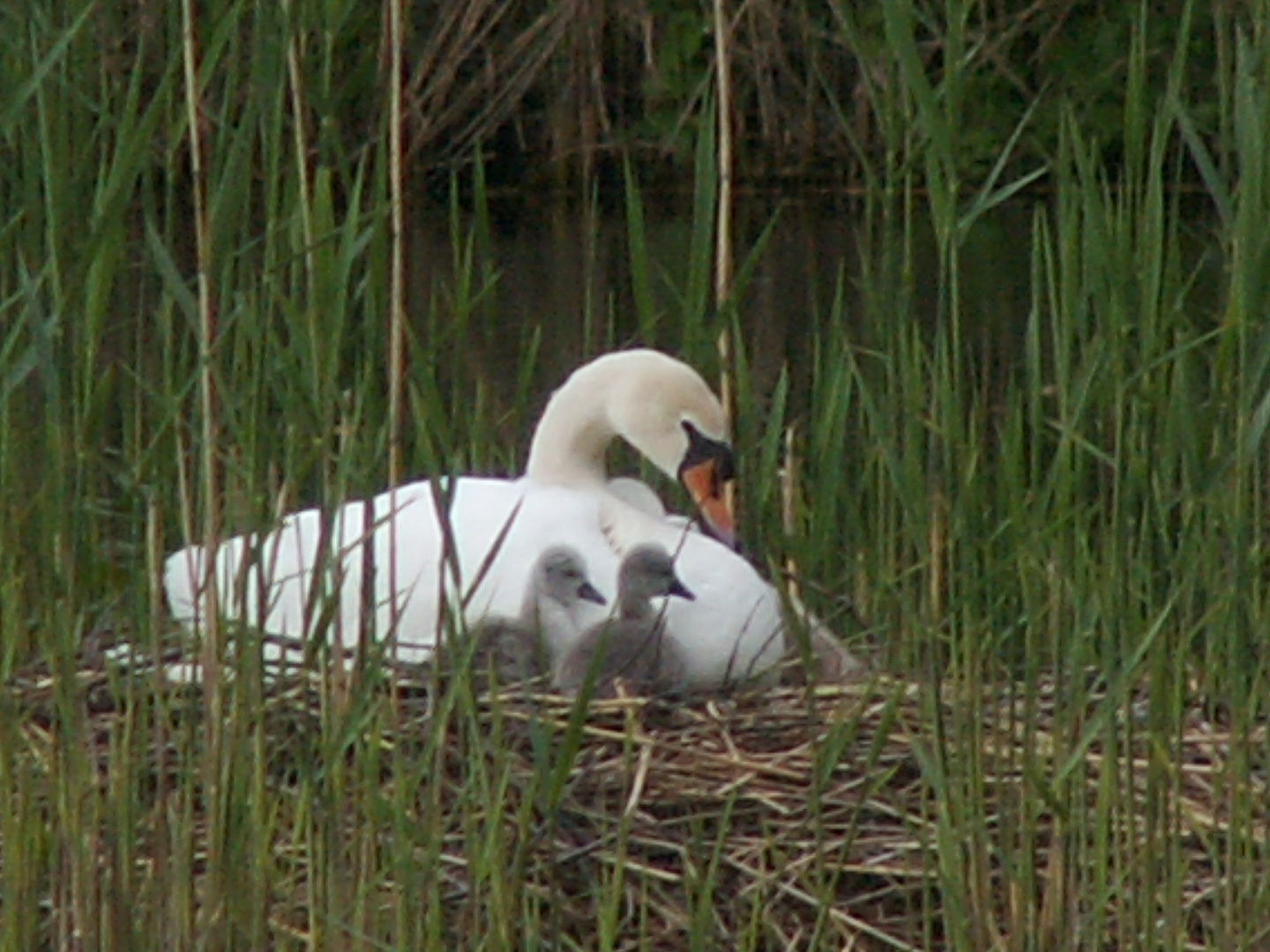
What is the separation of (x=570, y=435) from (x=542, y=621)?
2.14ft

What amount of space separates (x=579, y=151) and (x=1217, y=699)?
29.3 ft

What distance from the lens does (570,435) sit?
13.9ft

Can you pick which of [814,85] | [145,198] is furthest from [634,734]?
[814,85]

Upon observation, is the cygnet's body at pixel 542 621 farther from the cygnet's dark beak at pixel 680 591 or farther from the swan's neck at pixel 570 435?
the swan's neck at pixel 570 435

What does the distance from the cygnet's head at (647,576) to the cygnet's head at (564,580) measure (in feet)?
0.24

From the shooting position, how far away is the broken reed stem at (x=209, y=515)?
277 centimetres

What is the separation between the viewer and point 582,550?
3818 millimetres

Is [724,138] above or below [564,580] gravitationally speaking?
above

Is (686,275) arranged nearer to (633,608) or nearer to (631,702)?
(633,608)

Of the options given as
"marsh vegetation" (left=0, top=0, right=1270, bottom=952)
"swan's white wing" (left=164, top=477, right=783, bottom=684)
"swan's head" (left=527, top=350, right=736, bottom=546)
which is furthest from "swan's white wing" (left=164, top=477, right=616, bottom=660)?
"marsh vegetation" (left=0, top=0, right=1270, bottom=952)

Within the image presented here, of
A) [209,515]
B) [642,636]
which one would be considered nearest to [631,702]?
[642,636]

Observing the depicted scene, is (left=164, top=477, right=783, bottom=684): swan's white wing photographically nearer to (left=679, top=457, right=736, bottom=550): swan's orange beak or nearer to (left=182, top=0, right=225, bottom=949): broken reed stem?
(left=679, top=457, right=736, bottom=550): swan's orange beak

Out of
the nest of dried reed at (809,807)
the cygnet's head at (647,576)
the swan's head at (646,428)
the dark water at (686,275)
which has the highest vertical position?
the swan's head at (646,428)

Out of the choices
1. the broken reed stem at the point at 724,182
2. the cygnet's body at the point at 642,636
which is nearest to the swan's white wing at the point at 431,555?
the cygnet's body at the point at 642,636
